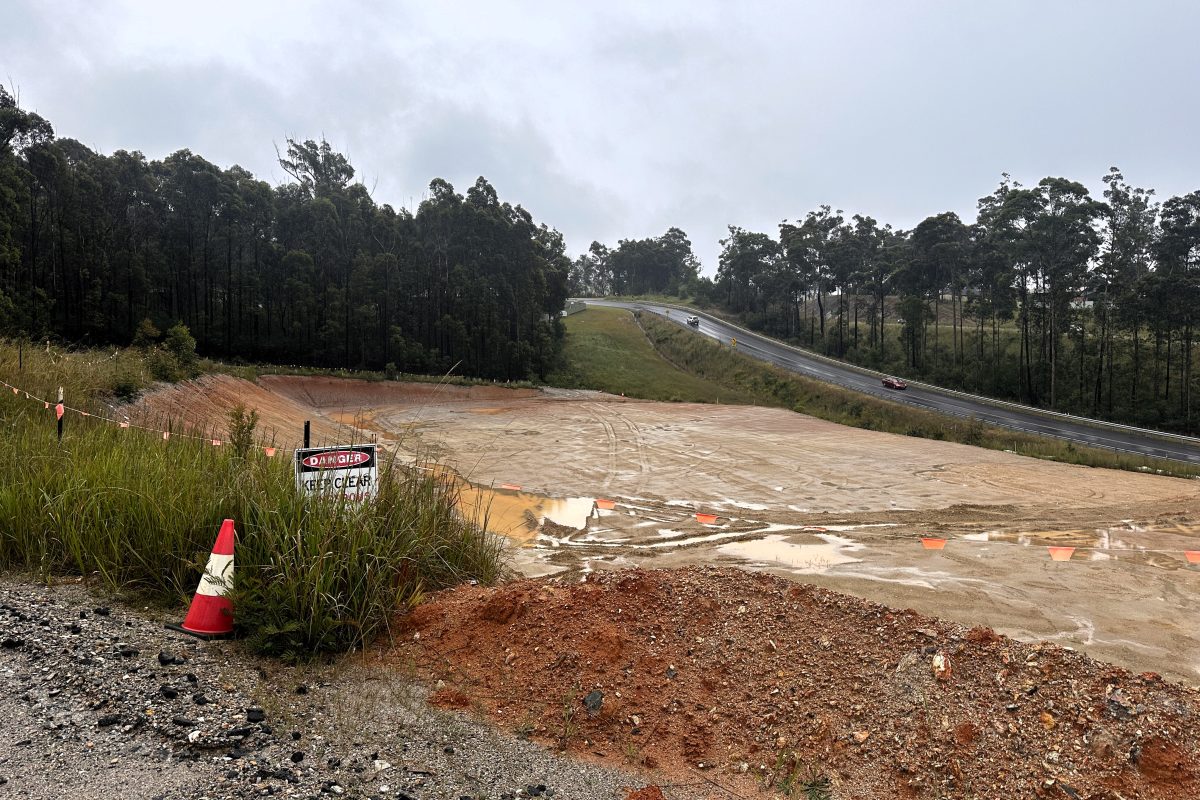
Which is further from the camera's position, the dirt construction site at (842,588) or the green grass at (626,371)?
the green grass at (626,371)

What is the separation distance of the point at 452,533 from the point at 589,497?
846 cm

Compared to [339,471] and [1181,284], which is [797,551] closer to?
[339,471]

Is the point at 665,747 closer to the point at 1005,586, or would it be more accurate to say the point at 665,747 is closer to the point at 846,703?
the point at 846,703

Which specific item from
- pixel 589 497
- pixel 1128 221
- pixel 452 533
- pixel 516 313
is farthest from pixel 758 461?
pixel 1128 221

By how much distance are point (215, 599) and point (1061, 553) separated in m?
11.3

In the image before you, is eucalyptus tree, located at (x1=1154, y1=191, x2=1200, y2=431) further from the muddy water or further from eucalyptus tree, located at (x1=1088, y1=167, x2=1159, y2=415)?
the muddy water

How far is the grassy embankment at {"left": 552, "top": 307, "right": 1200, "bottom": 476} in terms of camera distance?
2580cm

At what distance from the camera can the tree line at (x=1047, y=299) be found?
126 ft

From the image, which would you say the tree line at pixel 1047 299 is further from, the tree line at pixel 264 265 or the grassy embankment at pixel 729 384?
the tree line at pixel 264 265

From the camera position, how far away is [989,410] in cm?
3491

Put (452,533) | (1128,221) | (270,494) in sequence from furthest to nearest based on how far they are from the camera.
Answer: (1128,221) → (452,533) → (270,494)

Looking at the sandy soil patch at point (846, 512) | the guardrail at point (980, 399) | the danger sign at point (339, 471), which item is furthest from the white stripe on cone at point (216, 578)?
the guardrail at point (980, 399)

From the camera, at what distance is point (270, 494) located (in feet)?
16.0

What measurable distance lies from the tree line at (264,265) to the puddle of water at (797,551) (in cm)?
3173
